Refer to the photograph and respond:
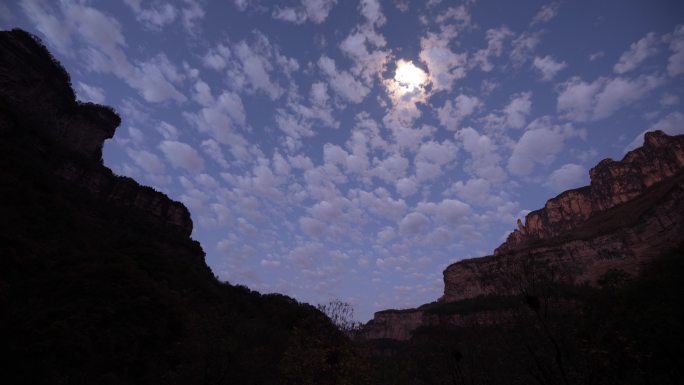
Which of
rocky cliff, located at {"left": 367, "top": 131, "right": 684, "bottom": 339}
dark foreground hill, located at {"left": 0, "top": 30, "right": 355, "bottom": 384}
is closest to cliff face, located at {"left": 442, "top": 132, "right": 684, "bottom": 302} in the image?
rocky cliff, located at {"left": 367, "top": 131, "right": 684, "bottom": 339}

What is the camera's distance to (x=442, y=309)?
536ft

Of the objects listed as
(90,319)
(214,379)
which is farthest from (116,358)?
(214,379)

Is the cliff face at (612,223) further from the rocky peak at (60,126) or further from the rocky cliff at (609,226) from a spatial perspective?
the rocky peak at (60,126)

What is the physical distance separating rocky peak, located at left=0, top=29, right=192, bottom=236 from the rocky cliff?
8872 cm

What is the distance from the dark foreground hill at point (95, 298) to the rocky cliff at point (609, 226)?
64.6 m

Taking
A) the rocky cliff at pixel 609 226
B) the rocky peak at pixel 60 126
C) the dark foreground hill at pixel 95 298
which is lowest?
the dark foreground hill at pixel 95 298

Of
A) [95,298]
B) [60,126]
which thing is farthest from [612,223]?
[60,126]

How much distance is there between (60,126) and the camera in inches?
3440

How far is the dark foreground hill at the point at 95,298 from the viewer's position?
2961 centimetres

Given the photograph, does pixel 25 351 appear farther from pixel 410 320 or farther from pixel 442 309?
pixel 410 320

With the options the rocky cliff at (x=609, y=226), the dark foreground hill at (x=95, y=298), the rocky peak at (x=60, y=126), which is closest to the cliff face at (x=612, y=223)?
the rocky cliff at (x=609, y=226)

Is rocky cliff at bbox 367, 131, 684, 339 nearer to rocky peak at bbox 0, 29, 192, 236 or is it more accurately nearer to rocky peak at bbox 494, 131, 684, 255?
rocky peak at bbox 494, 131, 684, 255

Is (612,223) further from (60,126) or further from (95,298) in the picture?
(60,126)

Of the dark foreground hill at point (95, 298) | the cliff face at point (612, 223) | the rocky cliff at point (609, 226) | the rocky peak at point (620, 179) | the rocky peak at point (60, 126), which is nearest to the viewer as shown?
the dark foreground hill at point (95, 298)
